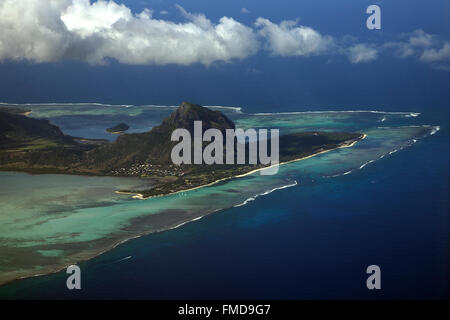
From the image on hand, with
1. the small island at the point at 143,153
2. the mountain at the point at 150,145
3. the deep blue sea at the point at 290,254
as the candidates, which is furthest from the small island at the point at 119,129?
the deep blue sea at the point at 290,254

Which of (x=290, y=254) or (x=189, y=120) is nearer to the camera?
(x=290, y=254)

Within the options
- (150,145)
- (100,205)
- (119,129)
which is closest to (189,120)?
(150,145)

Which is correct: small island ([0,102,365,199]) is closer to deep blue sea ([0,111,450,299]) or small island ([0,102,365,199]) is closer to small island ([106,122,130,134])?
deep blue sea ([0,111,450,299])

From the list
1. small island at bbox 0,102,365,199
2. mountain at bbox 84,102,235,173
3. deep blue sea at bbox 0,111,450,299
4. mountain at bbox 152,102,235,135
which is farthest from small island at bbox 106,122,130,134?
deep blue sea at bbox 0,111,450,299

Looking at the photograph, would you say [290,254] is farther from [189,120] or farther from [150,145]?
[189,120]

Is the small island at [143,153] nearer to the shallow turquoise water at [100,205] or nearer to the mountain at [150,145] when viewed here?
the mountain at [150,145]

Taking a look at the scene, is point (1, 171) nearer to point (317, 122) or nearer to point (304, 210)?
point (304, 210)

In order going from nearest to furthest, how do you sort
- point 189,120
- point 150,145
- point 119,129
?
point 150,145
point 189,120
point 119,129

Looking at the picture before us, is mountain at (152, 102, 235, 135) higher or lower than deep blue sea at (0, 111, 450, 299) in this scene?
higher
